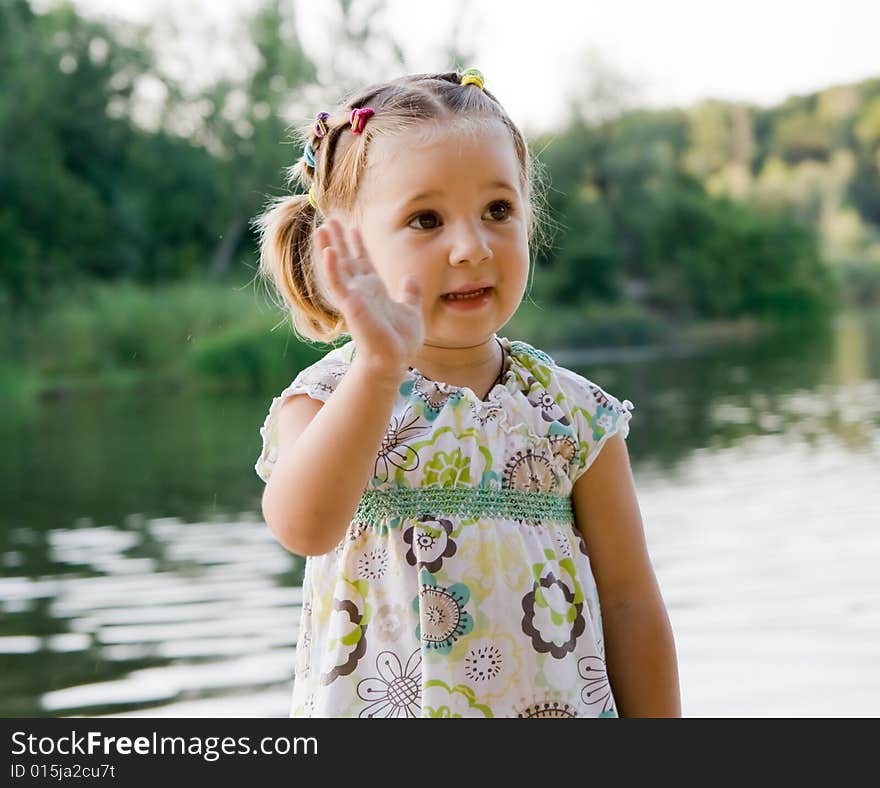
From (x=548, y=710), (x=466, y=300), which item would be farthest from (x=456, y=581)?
(x=466, y=300)

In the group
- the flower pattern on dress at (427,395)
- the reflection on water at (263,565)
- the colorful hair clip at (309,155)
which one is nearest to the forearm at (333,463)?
the flower pattern on dress at (427,395)

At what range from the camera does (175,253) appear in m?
20.3

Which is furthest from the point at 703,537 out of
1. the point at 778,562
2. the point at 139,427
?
the point at 139,427

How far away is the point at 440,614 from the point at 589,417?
0.25m

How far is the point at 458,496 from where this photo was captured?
130 centimetres

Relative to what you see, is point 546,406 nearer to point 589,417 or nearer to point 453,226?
point 589,417

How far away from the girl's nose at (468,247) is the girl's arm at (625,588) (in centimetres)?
23

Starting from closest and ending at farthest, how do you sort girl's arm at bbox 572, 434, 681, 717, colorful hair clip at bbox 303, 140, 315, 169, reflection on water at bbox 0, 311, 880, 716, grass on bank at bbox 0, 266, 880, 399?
1. girl's arm at bbox 572, 434, 681, 717
2. colorful hair clip at bbox 303, 140, 315, 169
3. reflection on water at bbox 0, 311, 880, 716
4. grass on bank at bbox 0, 266, 880, 399

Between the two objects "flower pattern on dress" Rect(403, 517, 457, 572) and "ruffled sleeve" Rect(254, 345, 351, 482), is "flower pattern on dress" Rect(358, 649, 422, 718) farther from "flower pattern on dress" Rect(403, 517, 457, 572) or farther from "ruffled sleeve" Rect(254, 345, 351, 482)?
"ruffled sleeve" Rect(254, 345, 351, 482)

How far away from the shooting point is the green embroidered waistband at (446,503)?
1.30 meters

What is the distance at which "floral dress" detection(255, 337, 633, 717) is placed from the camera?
50.5 inches

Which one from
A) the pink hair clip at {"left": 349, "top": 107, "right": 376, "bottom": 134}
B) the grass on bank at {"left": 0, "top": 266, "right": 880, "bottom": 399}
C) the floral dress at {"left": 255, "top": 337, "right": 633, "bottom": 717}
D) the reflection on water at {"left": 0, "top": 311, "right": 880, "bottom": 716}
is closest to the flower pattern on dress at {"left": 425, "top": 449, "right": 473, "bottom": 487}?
the floral dress at {"left": 255, "top": 337, "right": 633, "bottom": 717}

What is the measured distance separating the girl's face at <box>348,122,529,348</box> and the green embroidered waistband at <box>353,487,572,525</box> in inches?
5.6

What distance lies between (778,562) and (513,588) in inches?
153
